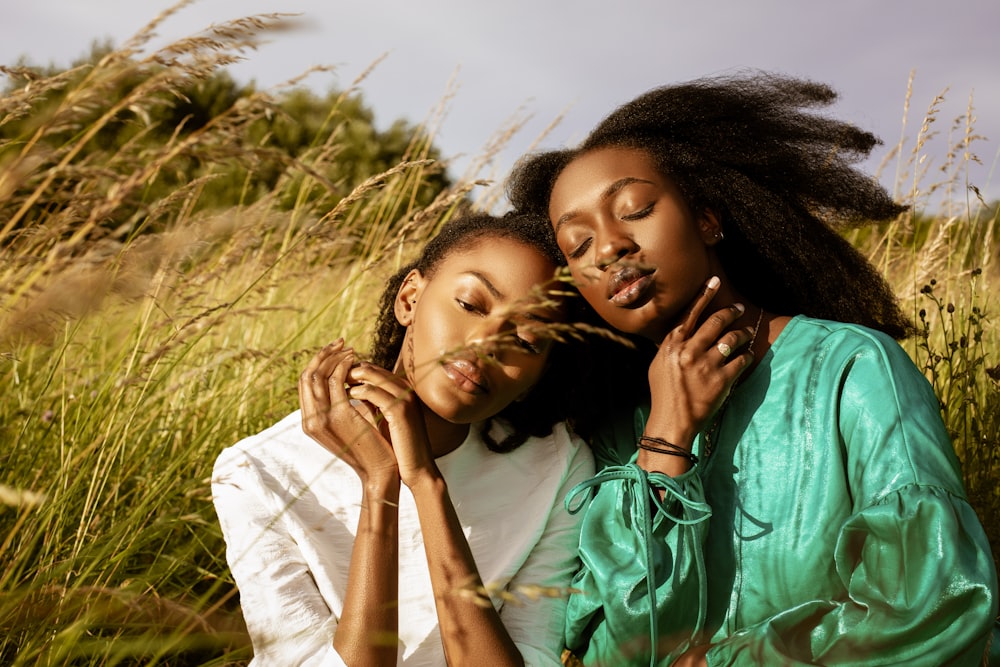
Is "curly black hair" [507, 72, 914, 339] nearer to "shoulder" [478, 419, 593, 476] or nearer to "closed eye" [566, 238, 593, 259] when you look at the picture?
"closed eye" [566, 238, 593, 259]

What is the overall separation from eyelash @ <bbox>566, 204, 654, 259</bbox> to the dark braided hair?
19cm

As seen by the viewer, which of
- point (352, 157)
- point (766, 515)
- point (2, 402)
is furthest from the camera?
point (352, 157)

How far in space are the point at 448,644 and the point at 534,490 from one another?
2.00 feet

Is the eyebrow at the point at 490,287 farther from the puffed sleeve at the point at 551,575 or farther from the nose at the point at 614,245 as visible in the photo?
the puffed sleeve at the point at 551,575

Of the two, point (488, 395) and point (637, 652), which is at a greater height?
point (488, 395)

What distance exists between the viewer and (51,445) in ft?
8.22

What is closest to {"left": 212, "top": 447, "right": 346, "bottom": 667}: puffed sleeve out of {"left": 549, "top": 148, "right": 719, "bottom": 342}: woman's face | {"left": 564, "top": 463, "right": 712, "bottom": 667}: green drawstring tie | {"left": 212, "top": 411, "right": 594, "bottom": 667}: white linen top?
{"left": 212, "top": 411, "right": 594, "bottom": 667}: white linen top

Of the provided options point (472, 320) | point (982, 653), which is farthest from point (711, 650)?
point (472, 320)

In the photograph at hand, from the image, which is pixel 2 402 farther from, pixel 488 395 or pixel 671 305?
pixel 671 305

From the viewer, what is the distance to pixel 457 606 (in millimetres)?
1980


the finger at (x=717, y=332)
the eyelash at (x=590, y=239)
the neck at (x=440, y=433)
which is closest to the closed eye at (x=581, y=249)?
the eyelash at (x=590, y=239)

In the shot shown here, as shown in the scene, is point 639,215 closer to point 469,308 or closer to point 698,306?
point 698,306

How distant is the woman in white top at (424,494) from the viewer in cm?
198

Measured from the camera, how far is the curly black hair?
7.73 ft
